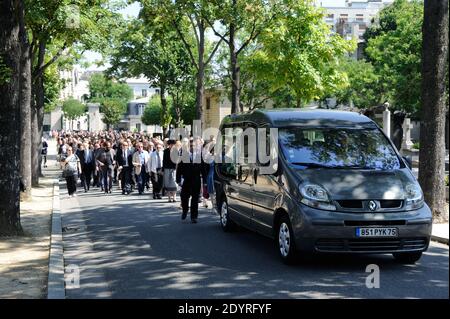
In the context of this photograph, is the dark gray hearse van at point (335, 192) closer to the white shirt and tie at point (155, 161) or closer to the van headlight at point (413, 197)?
the van headlight at point (413, 197)

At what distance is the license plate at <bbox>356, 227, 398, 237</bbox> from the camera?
25.0 feet

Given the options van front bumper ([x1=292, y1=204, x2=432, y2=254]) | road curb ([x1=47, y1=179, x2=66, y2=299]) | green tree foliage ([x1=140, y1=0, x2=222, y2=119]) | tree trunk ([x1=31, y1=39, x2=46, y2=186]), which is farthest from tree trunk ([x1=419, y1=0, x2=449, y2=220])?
tree trunk ([x1=31, y1=39, x2=46, y2=186])

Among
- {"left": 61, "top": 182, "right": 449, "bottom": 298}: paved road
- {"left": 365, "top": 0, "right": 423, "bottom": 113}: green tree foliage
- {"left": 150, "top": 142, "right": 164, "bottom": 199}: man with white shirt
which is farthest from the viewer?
{"left": 365, "top": 0, "right": 423, "bottom": 113}: green tree foliage

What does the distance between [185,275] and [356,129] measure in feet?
10.7

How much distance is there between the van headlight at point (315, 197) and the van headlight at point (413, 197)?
3.24ft

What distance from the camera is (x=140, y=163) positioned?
A: 19438mm

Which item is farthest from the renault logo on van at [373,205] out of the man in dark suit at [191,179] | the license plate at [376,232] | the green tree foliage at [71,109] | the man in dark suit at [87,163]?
the green tree foliage at [71,109]

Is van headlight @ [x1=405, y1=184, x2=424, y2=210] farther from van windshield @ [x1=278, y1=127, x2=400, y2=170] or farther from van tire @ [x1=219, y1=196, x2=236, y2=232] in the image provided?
van tire @ [x1=219, y1=196, x2=236, y2=232]

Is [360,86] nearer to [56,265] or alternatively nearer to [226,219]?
[226,219]

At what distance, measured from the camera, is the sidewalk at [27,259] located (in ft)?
23.4

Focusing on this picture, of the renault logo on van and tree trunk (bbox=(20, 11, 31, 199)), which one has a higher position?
tree trunk (bbox=(20, 11, 31, 199))

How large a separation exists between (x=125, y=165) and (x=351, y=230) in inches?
525

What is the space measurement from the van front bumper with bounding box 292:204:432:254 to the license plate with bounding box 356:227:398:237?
4cm

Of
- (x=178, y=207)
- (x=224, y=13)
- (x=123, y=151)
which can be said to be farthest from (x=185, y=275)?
(x=224, y=13)
